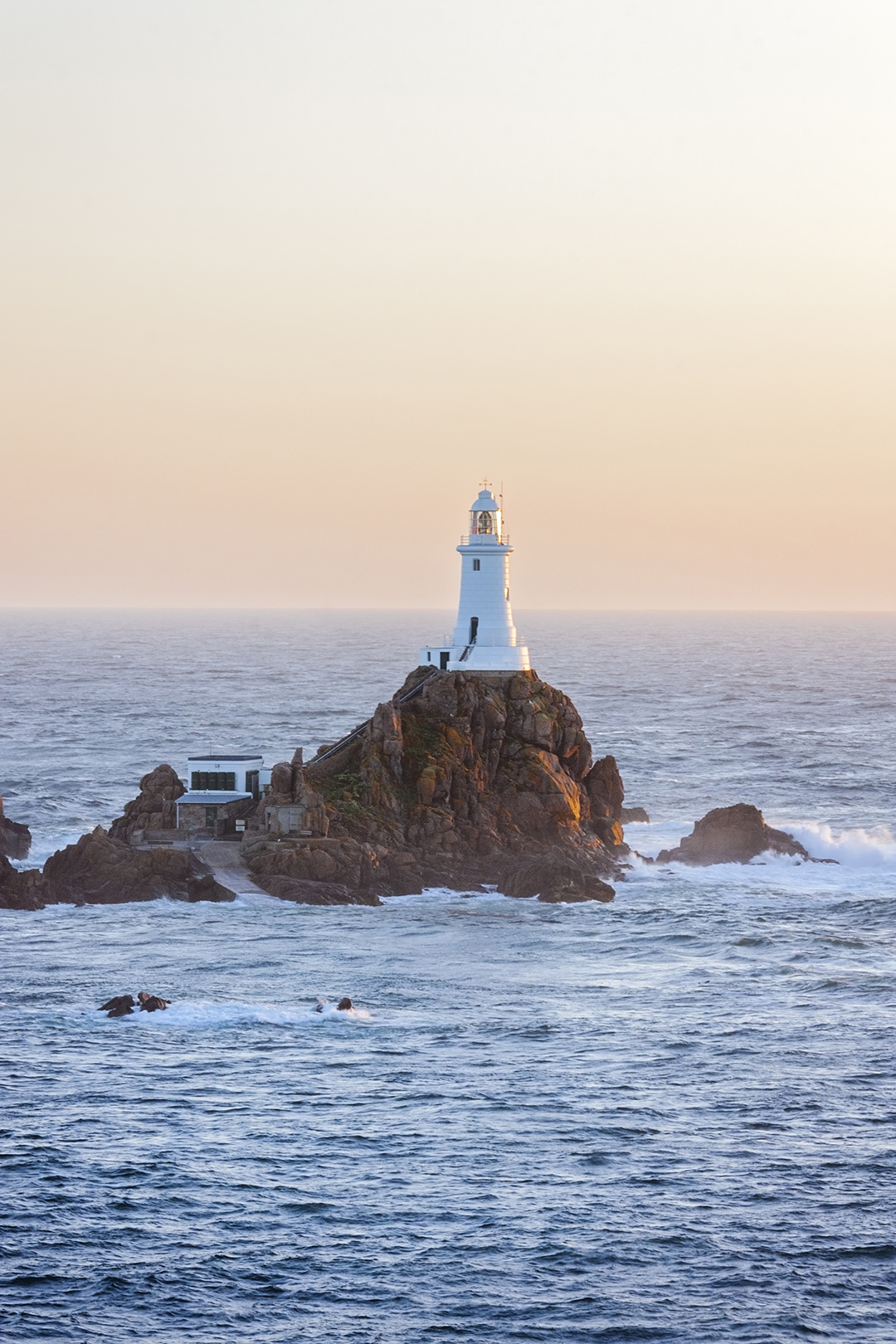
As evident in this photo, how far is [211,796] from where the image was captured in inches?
3159

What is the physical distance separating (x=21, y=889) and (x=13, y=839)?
11.2 meters

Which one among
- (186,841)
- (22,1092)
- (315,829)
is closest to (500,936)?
(315,829)

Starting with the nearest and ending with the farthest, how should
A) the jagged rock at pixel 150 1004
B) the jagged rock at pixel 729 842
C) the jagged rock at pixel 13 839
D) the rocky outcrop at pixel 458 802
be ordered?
the jagged rock at pixel 150 1004
the rocky outcrop at pixel 458 802
the jagged rock at pixel 13 839
the jagged rock at pixel 729 842

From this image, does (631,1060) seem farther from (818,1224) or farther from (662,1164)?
(818,1224)

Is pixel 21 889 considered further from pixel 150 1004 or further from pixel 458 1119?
pixel 458 1119

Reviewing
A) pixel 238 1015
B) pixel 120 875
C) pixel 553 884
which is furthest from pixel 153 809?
pixel 238 1015

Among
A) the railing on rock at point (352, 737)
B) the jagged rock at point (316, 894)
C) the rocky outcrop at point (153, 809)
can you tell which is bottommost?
the jagged rock at point (316, 894)

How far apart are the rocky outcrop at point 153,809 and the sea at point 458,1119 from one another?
5251 mm

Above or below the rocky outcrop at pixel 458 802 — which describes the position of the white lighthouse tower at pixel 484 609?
above

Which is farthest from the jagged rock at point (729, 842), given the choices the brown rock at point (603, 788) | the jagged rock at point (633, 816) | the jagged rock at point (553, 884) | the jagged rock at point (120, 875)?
the jagged rock at point (120, 875)

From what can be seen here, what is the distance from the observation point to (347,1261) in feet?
121

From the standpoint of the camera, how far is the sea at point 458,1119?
35375 millimetres

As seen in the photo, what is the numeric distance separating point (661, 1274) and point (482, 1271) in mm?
4146

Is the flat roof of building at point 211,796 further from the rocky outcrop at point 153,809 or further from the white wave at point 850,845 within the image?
the white wave at point 850,845
